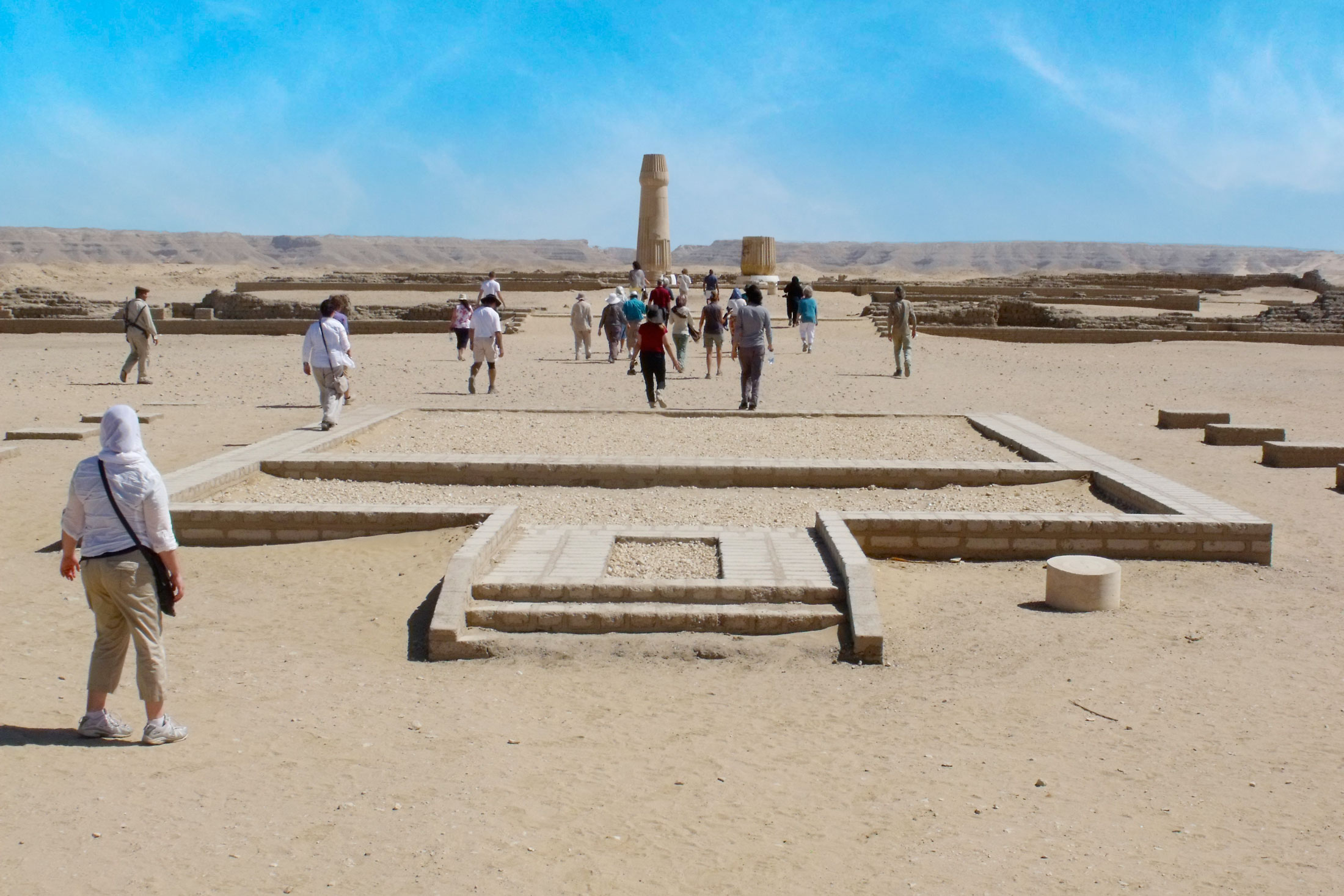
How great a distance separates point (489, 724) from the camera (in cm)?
488

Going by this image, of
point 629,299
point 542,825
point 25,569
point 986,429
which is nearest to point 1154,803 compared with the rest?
point 542,825

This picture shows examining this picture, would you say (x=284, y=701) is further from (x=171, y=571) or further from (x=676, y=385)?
(x=676, y=385)

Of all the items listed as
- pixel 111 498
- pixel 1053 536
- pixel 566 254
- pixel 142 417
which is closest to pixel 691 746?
pixel 111 498

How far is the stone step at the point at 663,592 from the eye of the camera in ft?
19.9

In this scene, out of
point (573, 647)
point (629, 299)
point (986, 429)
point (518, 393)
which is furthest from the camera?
point (629, 299)

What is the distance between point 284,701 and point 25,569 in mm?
2961

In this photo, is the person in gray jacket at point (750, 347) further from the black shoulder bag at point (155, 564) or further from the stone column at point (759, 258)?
the stone column at point (759, 258)

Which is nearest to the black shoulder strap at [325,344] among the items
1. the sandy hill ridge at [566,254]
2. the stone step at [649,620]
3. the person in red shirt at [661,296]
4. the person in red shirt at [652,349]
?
the person in red shirt at [652,349]

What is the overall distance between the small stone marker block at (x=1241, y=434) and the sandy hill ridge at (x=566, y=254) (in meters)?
93.0

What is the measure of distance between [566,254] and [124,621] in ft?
493

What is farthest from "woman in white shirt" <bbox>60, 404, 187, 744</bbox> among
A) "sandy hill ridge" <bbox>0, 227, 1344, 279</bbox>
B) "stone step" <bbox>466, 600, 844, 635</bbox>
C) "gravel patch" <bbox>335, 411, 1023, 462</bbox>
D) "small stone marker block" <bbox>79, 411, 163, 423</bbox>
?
"sandy hill ridge" <bbox>0, 227, 1344, 279</bbox>

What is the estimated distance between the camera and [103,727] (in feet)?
14.8

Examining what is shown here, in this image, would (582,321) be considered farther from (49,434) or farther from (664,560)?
(664,560)

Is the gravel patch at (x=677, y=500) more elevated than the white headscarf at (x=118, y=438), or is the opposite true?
the white headscarf at (x=118, y=438)
